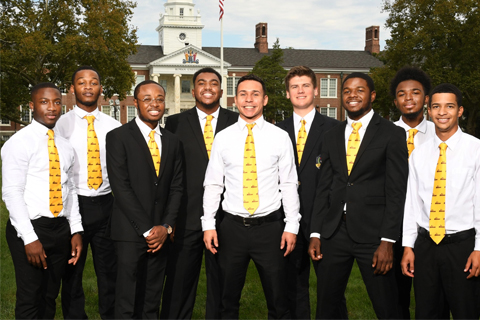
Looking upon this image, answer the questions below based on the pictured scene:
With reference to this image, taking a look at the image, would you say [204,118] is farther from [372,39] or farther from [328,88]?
[372,39]

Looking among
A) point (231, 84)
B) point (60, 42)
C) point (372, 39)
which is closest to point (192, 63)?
point (231, 84)

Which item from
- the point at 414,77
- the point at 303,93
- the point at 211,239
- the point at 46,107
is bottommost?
the point at 211,239

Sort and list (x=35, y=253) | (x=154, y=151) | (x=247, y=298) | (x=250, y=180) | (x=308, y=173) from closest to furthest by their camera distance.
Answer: (x=35, y=253) < (x=250, y=180) < (x=154, y=151) < (x=308, y=173) < (x=247, y=298)

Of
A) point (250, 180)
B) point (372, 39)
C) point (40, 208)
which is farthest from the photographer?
point (372, 39)

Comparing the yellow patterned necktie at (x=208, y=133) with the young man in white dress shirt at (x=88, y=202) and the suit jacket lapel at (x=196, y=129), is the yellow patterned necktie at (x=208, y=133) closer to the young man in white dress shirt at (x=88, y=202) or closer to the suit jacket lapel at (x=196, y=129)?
the suit jacket lapel at (x=196, y=129)

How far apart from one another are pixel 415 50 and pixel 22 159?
1256 inches

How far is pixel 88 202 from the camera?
5.55 metres

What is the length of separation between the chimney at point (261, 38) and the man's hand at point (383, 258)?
244ft

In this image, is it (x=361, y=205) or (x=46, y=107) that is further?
(x=46, y=107)

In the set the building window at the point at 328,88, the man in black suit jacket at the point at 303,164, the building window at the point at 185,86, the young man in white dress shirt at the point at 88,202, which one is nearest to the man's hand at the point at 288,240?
the man in black suit jacket at the point at 303,164

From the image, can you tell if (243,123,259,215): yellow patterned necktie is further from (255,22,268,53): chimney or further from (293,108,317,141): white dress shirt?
(255,22,268,53): chimney

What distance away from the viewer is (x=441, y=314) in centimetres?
452

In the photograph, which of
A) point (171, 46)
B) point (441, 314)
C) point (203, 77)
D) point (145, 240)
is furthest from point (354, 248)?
point (171, 46)

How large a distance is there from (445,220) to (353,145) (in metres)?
1.09
